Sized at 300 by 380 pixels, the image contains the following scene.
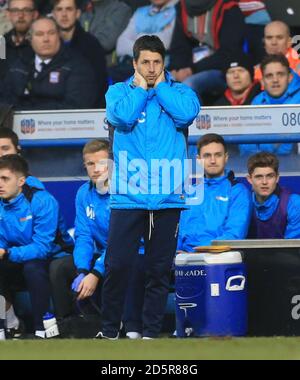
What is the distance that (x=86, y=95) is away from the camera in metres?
11.2

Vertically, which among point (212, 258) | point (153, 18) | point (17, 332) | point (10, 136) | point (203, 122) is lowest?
point (17, 332)

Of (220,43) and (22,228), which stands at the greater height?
(220,43)

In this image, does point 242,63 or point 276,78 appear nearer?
point 276,78

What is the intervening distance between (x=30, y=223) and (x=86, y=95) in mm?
1720

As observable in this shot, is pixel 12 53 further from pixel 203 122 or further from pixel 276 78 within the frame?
pixel 276 78

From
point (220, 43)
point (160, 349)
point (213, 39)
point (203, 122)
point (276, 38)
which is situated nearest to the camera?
point (160, 349)

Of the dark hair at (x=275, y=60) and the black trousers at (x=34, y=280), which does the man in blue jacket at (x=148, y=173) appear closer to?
the black trousers at (x=34, y=280)

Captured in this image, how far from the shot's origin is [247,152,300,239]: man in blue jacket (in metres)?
9.63

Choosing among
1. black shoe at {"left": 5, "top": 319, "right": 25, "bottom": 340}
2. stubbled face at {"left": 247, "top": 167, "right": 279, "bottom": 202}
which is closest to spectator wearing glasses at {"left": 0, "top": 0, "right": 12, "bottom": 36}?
black shoe at {"left": 5, "top": 319, "right": 25, "bottom": 340}

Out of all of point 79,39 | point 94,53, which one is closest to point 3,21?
point 79,39

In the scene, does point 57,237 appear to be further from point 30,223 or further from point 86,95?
point 86,95

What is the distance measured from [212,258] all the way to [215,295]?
0.82 feet

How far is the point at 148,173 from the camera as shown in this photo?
26.5 feet

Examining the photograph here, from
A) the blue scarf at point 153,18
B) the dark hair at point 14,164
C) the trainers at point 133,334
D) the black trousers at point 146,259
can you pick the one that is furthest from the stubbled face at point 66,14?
the black trousers at point 146,259
